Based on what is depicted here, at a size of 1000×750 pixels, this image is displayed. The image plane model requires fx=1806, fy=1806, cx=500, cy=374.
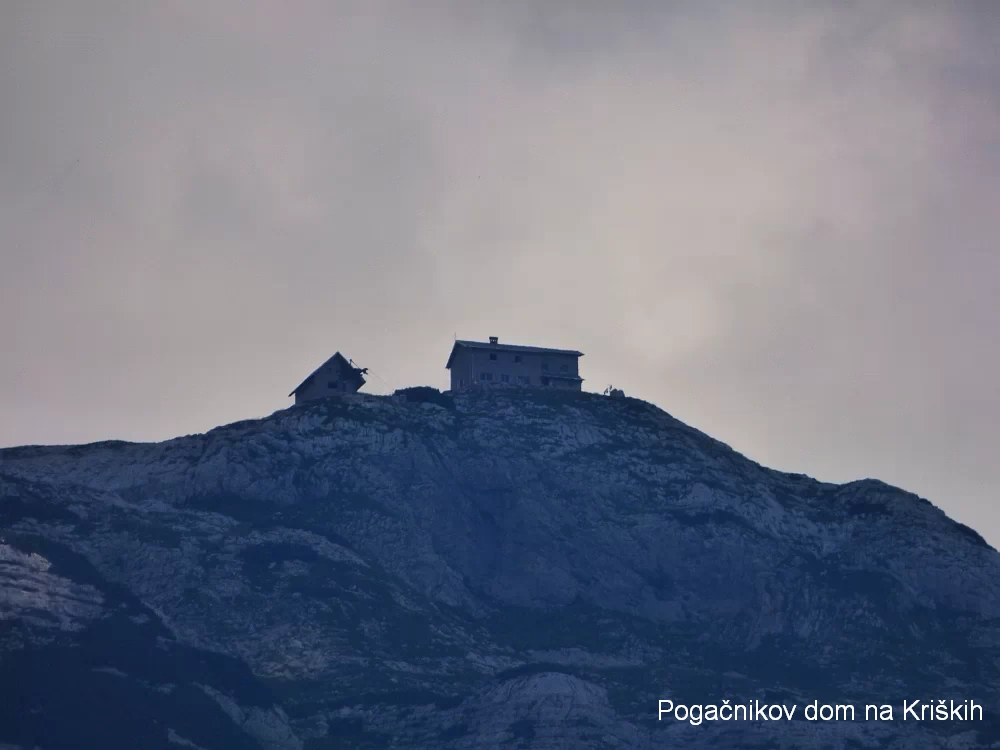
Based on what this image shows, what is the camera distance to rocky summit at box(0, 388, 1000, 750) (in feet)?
470

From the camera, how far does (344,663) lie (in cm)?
15025

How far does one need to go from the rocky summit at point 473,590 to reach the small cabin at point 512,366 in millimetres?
4492

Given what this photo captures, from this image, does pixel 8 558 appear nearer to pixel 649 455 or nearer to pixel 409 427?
pixel 409 427

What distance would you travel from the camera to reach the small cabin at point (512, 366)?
196125 mm

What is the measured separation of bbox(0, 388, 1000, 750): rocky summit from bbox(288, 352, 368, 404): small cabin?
7.78 metres

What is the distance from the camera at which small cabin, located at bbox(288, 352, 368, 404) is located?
635ft

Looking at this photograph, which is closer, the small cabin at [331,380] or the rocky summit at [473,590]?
the rocky summit at [473,590]

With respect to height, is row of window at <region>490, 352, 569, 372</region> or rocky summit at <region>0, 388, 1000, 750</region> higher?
row of window at <region>490, 352, 569, 372</region>

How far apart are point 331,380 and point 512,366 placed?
1974cm

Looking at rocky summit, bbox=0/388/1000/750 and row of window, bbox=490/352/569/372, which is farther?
row of window, bbox=490/352/569/372

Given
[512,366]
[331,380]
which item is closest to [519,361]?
[512,366]

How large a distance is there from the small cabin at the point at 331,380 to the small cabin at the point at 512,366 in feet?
37.7

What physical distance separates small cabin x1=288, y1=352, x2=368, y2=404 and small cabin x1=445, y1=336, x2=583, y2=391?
11.5 m

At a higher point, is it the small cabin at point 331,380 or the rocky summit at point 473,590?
the small cabin at point 331,380
